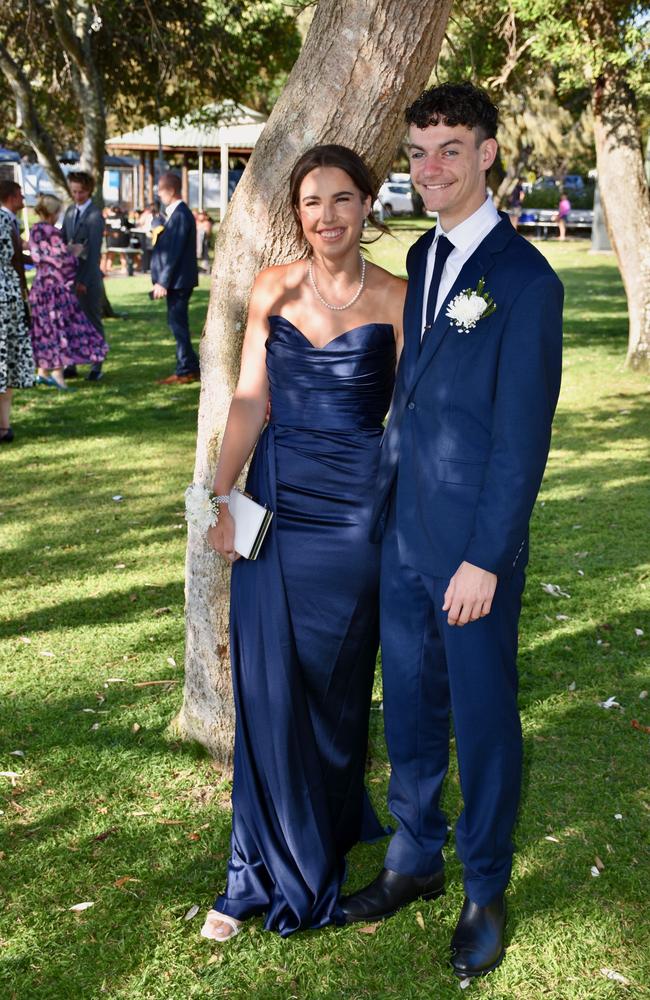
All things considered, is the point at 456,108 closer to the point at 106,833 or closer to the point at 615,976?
the point at 615,976

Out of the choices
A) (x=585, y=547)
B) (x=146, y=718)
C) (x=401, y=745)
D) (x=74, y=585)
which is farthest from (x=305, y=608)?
(x=585, y=547)

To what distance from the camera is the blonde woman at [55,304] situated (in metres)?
12.7

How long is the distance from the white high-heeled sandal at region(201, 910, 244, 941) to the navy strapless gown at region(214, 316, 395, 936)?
25 millimetres

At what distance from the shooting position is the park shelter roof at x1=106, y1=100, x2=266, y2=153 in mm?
26233

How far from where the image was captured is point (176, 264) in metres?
13.4

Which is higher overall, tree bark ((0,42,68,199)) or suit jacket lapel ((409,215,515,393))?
tree bark ((0,42,68,199))

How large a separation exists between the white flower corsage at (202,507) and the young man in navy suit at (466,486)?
2.25 ft

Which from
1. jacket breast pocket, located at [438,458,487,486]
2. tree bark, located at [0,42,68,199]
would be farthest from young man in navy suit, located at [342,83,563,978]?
tree bark, located at [0,42,68,199]

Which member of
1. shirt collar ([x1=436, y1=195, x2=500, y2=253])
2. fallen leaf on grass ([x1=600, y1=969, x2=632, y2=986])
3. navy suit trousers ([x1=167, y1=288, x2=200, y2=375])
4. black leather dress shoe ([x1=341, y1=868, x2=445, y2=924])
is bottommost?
fallen leaf on grass ([x1=600, y1=969, x2=632, y2=986])

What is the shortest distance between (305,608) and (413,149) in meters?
1.49

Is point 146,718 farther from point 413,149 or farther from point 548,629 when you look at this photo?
point 413,149

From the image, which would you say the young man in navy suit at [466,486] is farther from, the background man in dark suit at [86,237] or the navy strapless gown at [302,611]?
the background man in dark suit at [86,237]

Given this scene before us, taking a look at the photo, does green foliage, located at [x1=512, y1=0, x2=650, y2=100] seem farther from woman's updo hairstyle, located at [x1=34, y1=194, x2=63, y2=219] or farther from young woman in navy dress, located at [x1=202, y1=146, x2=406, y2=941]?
young woman in navy dress, located at [x1=202, y1=146, x2=406, y2=941]

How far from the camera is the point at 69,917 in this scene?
3.74m
